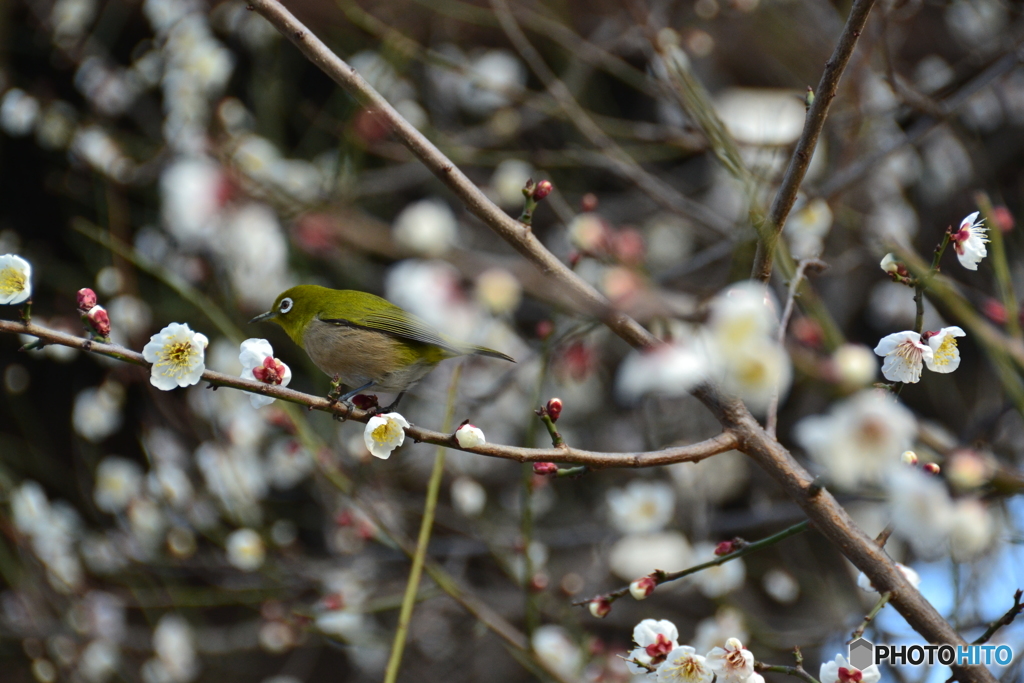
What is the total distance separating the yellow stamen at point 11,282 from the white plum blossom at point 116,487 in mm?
3041

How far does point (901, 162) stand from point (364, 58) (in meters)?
3.34

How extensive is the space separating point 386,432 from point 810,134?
103 cm

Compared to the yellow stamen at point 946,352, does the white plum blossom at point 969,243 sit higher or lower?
higher

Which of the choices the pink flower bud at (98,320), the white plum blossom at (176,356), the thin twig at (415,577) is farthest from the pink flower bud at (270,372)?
the thin twig at (415,577)

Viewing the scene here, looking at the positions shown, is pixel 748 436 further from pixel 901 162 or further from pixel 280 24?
pixel 901 162

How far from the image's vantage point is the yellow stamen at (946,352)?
4.94 feet

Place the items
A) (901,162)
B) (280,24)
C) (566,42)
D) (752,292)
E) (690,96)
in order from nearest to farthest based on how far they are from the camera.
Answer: (752,292) < (280,24) < (690,96) < (566,42) < (901,162)

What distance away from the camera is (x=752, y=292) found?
3.57 feet

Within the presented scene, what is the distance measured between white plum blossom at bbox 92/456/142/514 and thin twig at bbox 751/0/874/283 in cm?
393

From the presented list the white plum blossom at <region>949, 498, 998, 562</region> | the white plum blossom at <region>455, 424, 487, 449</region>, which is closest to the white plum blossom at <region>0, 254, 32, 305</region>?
the white plum blossom at <region>455, 424, 487, 449</region>

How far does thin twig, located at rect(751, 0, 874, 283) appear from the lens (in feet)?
4.59

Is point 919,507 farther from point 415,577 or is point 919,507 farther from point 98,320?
point 98,320

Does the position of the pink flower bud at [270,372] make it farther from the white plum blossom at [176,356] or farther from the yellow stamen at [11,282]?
the yellow stamen at [11,282]

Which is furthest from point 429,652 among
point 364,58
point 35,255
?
point 364,58
